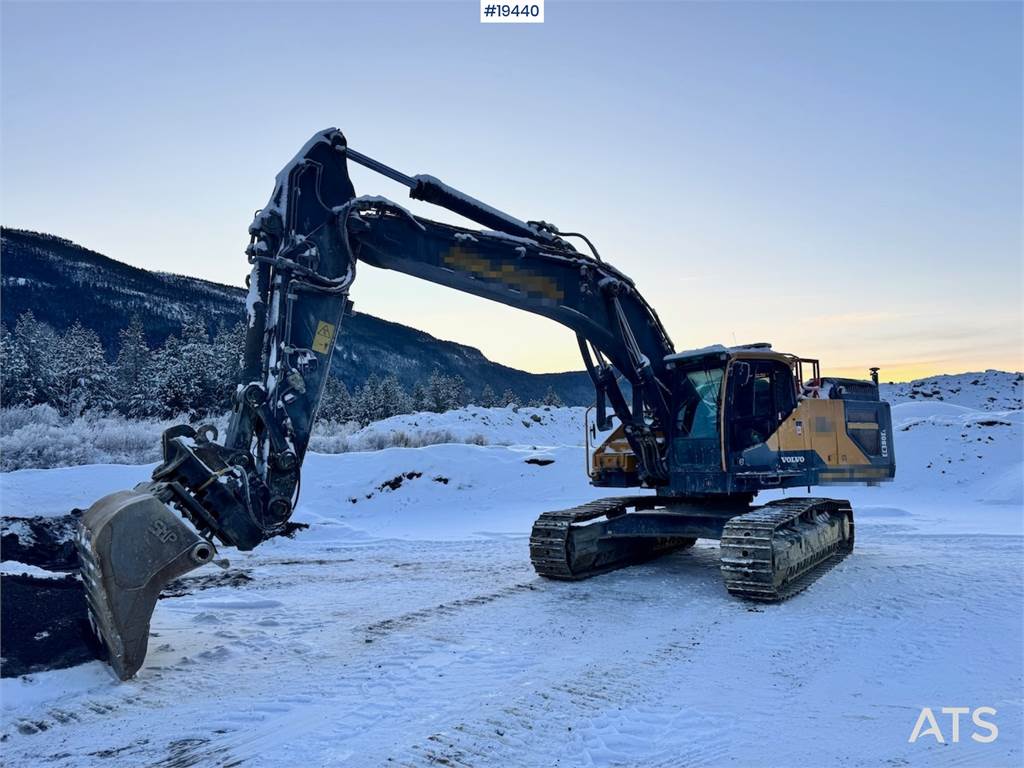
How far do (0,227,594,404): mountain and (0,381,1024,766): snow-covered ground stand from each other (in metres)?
76.6

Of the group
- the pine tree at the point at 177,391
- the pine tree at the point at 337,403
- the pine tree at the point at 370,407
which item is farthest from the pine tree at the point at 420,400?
the pine tree at the point at 177,391

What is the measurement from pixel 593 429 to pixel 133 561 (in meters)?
5.97

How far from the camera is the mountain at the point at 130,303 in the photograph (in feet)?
293

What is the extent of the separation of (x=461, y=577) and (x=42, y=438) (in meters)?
15.2

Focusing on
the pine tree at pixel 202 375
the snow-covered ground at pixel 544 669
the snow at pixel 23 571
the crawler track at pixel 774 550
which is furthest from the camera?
the pine tree at pixel 202 375

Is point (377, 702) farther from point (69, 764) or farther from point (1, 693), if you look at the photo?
point (1, 693)

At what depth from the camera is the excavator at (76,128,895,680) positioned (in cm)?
530

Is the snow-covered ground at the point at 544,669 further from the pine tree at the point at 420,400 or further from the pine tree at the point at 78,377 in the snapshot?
the pine tree at the point at 420,400

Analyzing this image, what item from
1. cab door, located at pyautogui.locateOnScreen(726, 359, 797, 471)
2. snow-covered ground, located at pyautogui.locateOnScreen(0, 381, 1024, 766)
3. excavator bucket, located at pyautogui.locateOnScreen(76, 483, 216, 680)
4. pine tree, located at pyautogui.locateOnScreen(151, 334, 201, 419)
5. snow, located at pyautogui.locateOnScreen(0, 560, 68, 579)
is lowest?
snow-covered ground, located at pyautogui.locateOnScreen(0, 381, 1024, 766)

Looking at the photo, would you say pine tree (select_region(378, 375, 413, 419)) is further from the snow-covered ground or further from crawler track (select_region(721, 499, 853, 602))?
crawler track (select_region(721, 499, 853, 602))

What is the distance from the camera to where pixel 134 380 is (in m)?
52.0

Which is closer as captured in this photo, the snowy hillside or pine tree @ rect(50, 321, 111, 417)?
pine tree @ rect(50, 321, 111, 417)

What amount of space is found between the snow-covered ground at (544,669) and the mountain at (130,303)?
76.6 m

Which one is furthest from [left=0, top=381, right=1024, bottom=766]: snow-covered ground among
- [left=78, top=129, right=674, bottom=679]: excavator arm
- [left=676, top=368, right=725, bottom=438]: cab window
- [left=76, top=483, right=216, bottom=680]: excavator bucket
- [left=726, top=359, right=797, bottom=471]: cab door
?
[left=676, top=368, right=725, bottom=438]: cab window
